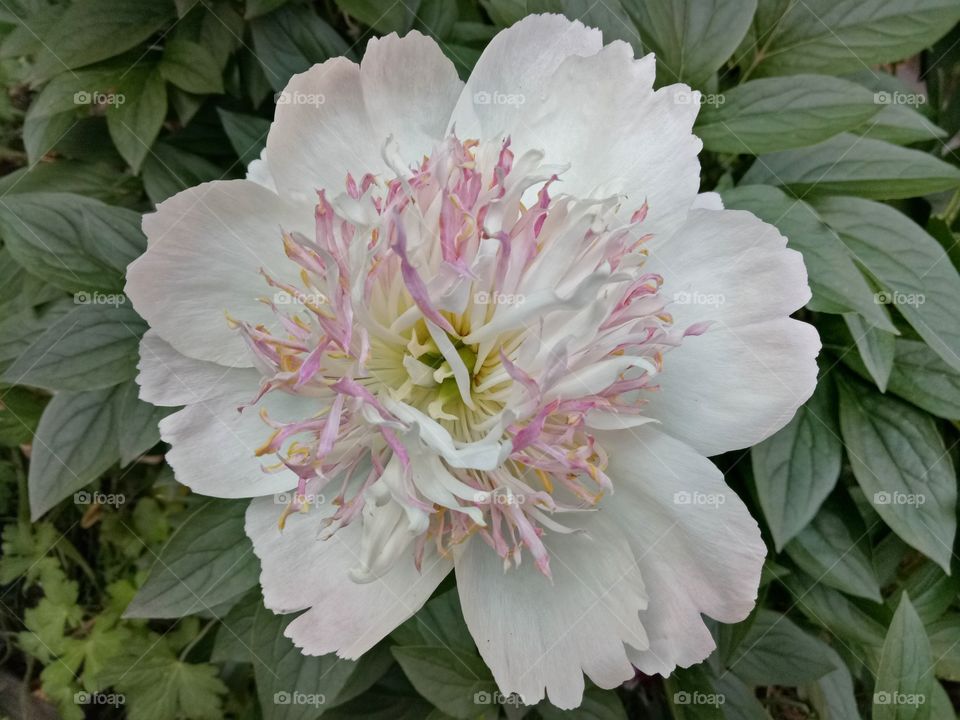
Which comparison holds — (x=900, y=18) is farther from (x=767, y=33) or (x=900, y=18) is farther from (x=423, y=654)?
(x=423, y=654)

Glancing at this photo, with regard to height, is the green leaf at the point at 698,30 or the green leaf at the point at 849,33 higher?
the green leaf at the point at 698,30

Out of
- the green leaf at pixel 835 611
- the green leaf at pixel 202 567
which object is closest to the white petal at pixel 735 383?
the green leaf at pixel 835 611

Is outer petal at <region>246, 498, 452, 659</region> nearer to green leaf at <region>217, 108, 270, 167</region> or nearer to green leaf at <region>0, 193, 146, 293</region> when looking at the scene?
green leaf at <region>0, 193, 146, 293</region>

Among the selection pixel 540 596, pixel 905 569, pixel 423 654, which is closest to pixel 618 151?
pixel 540 596

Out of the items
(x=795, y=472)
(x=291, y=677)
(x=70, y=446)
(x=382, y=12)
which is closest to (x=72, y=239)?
(x=70, y=446)

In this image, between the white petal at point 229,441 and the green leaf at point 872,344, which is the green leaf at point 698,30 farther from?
the white petal at point 229,441

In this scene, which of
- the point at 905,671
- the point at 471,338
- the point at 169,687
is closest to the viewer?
the point at 471,338

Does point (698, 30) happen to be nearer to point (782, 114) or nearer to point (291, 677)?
point (782, 114)
